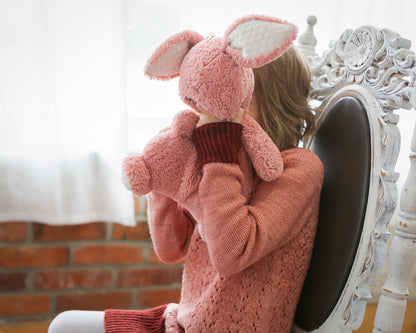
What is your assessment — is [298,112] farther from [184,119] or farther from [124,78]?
[124,78]

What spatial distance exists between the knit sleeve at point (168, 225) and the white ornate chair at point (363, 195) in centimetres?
29

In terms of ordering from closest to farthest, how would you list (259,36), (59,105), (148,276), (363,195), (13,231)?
(259,36), (363,195), (59,105), (13,231), (148,276)

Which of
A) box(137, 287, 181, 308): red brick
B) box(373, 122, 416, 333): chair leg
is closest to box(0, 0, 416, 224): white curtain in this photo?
box(137, 287, 181, 308): red brick

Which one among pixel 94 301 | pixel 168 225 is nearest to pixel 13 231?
pixel 94 301

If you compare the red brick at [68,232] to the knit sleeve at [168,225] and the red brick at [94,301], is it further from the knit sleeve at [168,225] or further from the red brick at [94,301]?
the knit sleeve at [168,225]

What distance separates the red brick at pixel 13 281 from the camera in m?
1.25

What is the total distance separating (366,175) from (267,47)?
29 centimetres

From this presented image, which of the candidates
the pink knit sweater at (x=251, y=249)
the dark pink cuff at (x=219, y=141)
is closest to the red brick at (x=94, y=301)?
the pink knit sweater at (x=251, y=249)

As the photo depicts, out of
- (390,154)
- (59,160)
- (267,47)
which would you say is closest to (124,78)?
(59,160)

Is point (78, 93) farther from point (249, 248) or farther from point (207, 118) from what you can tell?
point (249, 248)

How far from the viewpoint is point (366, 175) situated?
691mm

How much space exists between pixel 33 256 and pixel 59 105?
19.5 inches

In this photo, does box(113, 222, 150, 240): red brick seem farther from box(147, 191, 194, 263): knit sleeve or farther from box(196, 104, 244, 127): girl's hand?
box(196, 104, 244, 127): girl's hand

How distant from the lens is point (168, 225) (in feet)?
2.83
